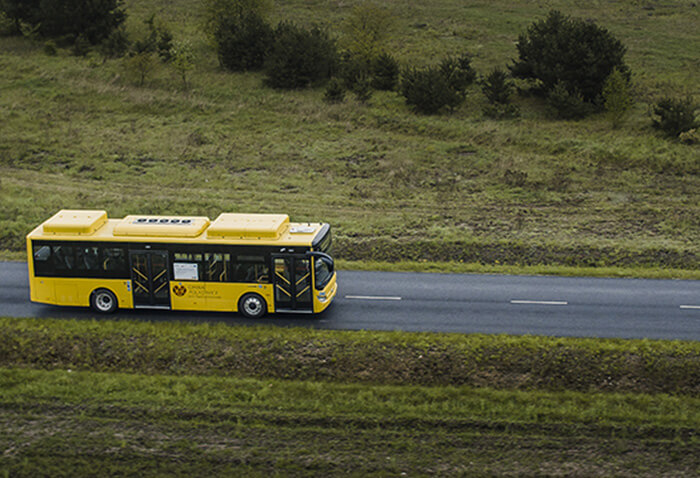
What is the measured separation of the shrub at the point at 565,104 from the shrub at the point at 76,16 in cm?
3754

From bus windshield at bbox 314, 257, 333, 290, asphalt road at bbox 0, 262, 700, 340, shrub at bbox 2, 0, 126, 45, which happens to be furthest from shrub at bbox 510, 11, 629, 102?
shrub at bbox 2, 0, 126, 45

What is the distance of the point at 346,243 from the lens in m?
31.6

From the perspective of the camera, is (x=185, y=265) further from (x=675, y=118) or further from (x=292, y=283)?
(x=675, y=118)

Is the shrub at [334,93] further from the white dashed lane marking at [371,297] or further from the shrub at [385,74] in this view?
the white dashed lane marking at [371,297]

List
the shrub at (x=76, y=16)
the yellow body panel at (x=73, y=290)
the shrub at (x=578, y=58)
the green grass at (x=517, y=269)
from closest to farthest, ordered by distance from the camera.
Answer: the yellow body panel at (x=73, y=290)
the green grass at (x=517, y=269)
the shrub at (x=578, y=58)
the shrub at (x=76, y=16)

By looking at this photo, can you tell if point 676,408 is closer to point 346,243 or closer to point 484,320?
point 484,320

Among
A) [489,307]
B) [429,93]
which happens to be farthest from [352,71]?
[489,307]

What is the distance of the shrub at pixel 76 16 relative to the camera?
63469 mm

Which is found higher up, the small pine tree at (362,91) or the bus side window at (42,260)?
the small pine tree at (362,91)

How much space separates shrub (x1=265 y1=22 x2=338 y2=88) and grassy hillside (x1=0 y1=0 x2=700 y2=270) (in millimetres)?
1641

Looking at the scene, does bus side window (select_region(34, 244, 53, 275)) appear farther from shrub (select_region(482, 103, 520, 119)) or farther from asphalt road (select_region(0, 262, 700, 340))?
shrub (select_region(482, 103, 520, 119))

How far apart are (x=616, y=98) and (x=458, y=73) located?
11731 mm

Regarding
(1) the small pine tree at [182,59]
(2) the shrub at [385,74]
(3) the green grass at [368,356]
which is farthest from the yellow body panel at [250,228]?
(1) the small pine tree at [182,59]

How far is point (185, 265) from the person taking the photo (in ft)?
75.4
